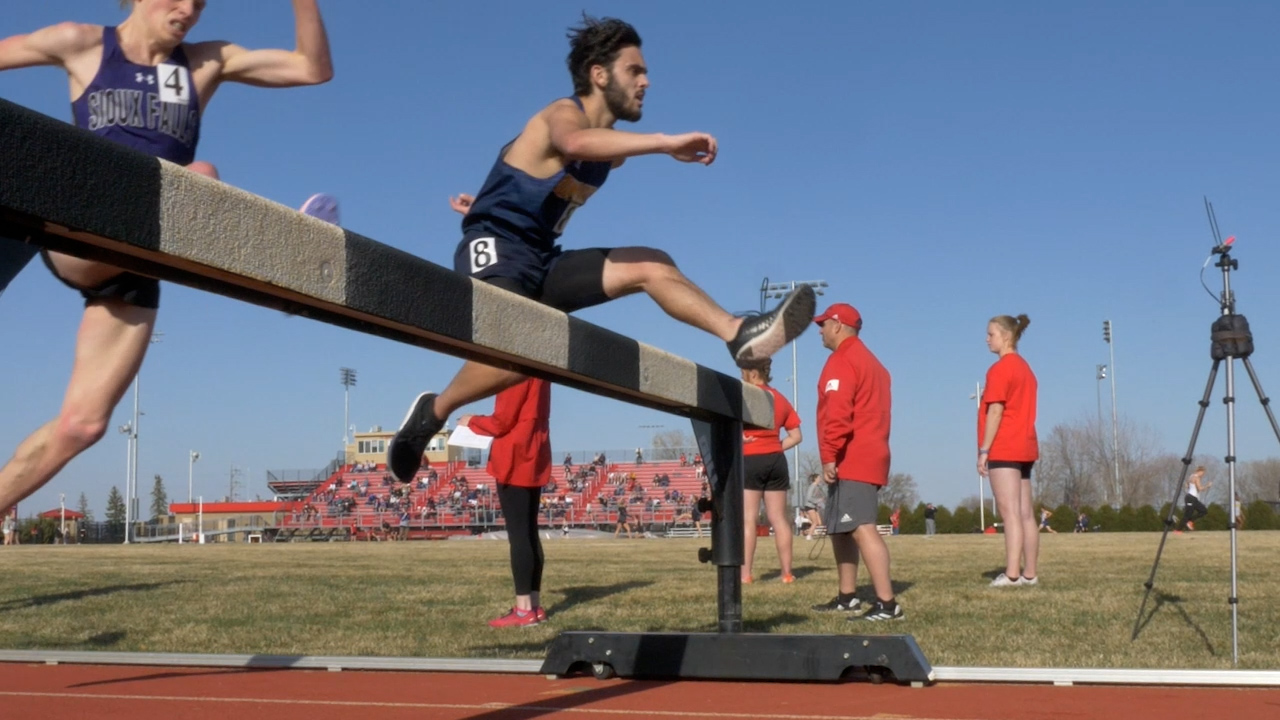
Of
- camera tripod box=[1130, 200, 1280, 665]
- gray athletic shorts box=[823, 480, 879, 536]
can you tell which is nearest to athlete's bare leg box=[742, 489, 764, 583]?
gray athletic shorts box=[823, 480, 879, 536]

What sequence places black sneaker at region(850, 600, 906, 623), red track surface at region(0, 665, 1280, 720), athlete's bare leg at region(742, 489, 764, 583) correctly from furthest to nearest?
athlete's bare leg at region(742, 489, 764, 583), black sneaker at region(850, 600, 906, 623), red track surface at region(0, 665, 1280, 720)

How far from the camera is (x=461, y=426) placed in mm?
6375

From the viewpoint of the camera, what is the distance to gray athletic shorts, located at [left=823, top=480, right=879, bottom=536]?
24.0 ft

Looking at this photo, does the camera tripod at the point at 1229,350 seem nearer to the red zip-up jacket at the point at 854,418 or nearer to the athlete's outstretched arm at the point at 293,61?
the red zip-up jacket at the point at 854,418

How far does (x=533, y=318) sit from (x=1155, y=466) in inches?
3977

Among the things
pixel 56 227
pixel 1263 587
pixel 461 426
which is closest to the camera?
pixel 56 227

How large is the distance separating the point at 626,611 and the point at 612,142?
4927 millimetres

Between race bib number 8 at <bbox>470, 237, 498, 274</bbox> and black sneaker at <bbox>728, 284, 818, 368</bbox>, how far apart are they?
0.90m

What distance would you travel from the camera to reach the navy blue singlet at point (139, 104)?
3.17 meters

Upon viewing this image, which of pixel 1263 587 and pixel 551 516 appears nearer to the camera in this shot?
pixel 1263 587

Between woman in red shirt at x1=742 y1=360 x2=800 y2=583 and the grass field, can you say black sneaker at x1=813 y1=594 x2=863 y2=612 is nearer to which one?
the grass field

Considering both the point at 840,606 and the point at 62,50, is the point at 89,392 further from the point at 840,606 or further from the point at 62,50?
the point at 840,606

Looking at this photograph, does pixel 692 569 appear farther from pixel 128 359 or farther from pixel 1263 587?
→ pixel 128 359

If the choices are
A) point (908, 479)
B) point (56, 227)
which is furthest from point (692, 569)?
point (908, 479)
